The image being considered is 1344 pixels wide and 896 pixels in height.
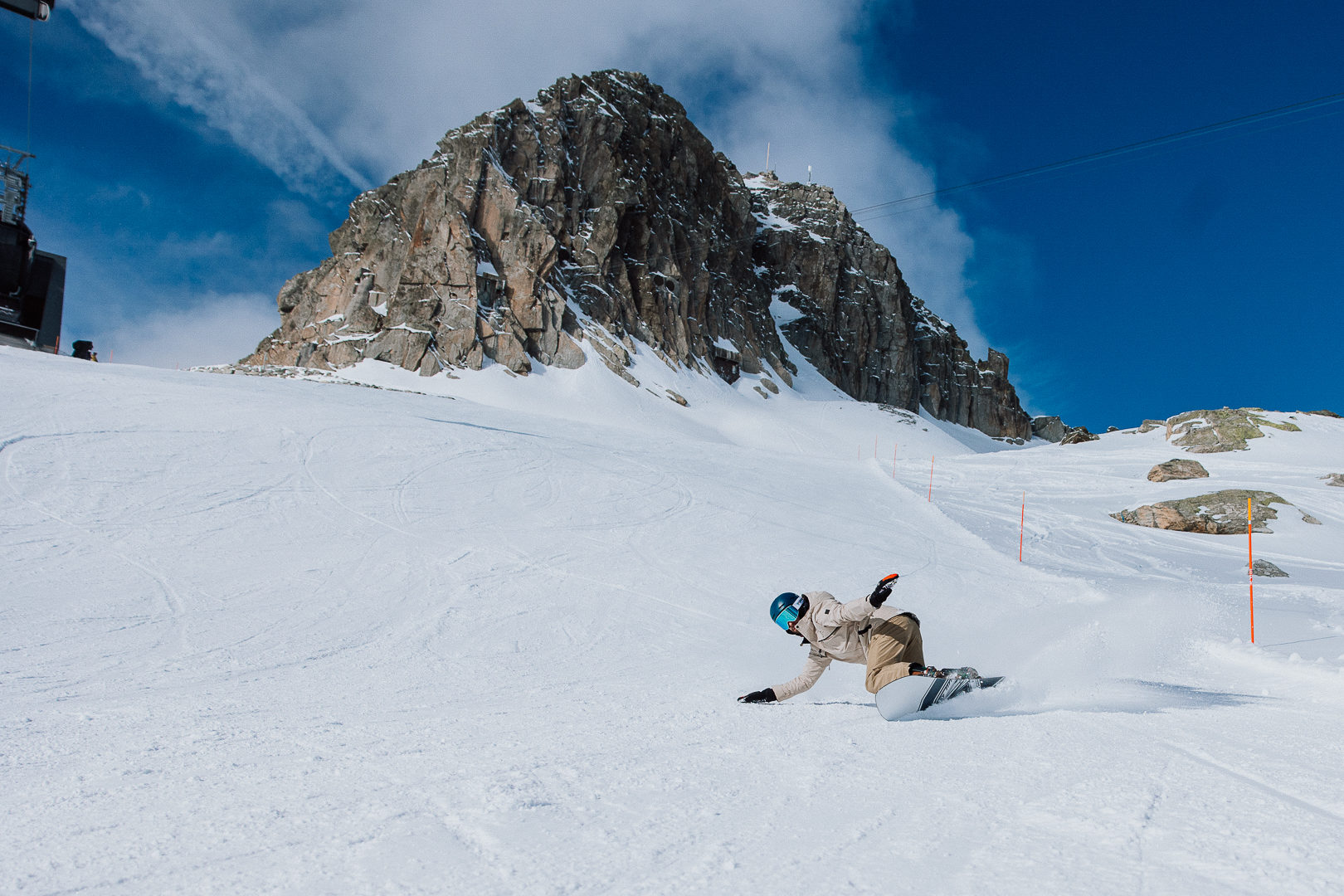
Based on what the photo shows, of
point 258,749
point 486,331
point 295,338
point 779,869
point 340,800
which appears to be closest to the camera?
point 779,869

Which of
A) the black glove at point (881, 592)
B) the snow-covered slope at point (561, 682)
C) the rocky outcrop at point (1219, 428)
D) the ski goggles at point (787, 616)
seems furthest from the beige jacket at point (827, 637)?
the rocky outcrop at point (1219, 428)

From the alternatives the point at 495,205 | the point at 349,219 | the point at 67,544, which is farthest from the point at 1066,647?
the point at 349,219

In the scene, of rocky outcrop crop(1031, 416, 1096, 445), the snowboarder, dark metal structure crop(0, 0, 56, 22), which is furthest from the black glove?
rocky outcrop crop(1031, 416, 1096, 445)

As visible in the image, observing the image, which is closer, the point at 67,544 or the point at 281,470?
the point at 67,544

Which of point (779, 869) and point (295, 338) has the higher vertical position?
point (295, 338)

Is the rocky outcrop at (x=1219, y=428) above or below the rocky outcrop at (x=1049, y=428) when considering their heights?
below

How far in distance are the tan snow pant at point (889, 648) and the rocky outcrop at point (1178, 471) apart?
80.5 ft

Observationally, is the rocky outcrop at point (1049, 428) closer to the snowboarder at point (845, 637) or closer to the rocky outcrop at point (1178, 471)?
the rocky outcrop at point (1178, 471)

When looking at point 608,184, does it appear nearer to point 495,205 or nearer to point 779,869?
point 495,205

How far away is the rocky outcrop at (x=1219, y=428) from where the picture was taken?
96.1 feet

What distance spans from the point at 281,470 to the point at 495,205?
57.4 metres

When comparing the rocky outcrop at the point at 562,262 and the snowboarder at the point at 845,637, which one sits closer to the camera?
the snowboarder at the point at 845,637

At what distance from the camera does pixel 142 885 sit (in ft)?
6.78

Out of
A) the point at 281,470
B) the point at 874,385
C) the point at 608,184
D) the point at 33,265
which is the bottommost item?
the point at 281,470
